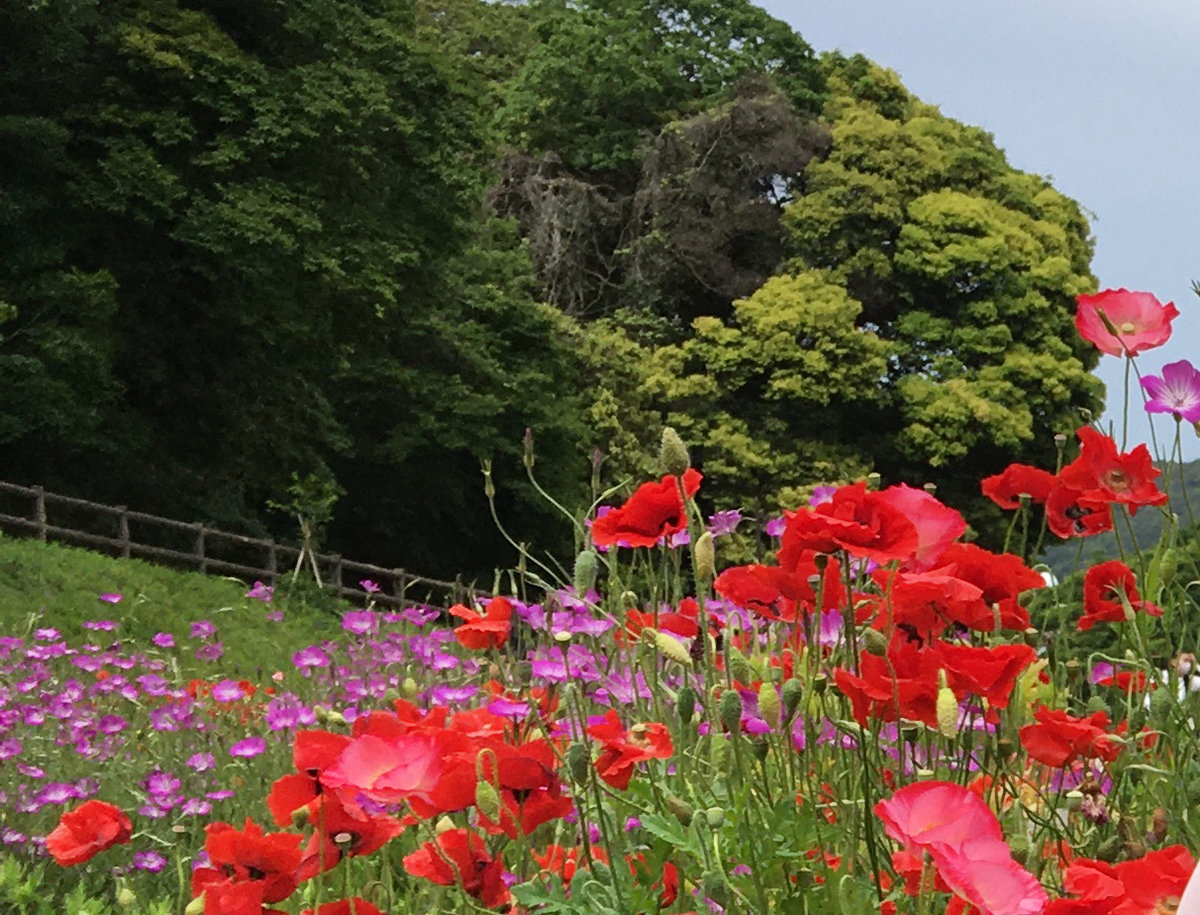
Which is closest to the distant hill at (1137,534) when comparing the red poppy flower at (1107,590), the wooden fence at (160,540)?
the red poppy flower at (1107,590)

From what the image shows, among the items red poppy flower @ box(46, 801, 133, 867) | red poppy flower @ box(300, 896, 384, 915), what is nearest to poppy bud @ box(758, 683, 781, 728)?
red poppy flower @ box(300, 896, 384, 915)

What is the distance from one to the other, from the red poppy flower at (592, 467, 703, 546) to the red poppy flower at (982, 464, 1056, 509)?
70cm

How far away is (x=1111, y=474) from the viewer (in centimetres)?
227

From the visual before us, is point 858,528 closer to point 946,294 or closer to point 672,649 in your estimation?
point 672,649

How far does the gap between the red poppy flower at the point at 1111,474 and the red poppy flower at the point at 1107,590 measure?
18 cm

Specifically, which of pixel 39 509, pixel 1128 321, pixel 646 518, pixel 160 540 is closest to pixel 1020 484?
pixel 1128 321

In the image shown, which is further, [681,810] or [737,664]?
[737,664]

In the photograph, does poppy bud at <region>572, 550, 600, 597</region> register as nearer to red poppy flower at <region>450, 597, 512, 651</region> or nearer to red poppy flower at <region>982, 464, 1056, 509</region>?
red poppy flower at <region>450, 597, 512, 651</region>

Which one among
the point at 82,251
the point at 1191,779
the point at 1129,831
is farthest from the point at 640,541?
the point at 82,251

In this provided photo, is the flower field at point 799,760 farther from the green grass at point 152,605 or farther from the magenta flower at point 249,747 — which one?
the green grass at point 152,605

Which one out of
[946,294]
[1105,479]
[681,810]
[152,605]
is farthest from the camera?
[946,294]

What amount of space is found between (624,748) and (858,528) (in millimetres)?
430

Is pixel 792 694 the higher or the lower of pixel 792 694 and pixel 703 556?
the lower

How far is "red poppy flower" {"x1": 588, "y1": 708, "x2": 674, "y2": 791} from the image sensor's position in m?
1.86
